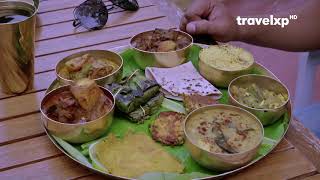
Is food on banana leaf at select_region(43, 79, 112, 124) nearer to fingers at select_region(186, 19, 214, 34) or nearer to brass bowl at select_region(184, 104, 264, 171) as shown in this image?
brass bowl at select_region(184, 104, 264, 171)

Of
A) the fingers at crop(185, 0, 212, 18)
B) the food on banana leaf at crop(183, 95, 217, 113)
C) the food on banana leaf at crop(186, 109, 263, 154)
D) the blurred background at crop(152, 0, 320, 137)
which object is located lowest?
the blurred background at crop(152, 0, 320, 137)

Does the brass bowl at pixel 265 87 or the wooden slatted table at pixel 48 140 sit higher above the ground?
the brass bowl at pixel 265 87

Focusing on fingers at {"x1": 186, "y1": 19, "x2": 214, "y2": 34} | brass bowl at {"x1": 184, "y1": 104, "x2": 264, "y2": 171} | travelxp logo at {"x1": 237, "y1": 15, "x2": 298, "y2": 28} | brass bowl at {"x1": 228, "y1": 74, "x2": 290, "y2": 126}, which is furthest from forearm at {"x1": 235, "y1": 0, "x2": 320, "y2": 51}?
brass bowl at {"x1": 184, "y1": 104, "x2": 264, "y2": 171}

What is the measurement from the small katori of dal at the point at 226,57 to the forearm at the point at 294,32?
207 mm

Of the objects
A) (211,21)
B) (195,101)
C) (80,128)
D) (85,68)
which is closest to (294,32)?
(211,21)

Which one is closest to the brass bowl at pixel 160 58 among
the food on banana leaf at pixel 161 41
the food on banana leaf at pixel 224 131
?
the food on banana leaf at pixel 161 41

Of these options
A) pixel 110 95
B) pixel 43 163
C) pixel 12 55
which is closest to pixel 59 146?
pixel 43 163

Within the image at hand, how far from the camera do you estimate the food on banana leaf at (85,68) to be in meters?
1.00

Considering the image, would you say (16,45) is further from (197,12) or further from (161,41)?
(197,12)

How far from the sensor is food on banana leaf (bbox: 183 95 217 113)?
2.98ft

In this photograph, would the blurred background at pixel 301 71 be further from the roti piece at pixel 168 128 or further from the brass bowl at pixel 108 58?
the roti piece at pixel 168 128

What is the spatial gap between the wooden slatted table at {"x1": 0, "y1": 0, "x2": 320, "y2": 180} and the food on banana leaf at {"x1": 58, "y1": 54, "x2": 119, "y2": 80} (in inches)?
3.1

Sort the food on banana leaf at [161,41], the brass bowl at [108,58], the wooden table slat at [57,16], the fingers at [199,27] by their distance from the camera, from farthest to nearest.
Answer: the wooden table slat at [57,16] < the fingers at [199,27] < the food on banana leaf at [161,41] < the brass bowl at [108,58]

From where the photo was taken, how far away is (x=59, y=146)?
0.84m
